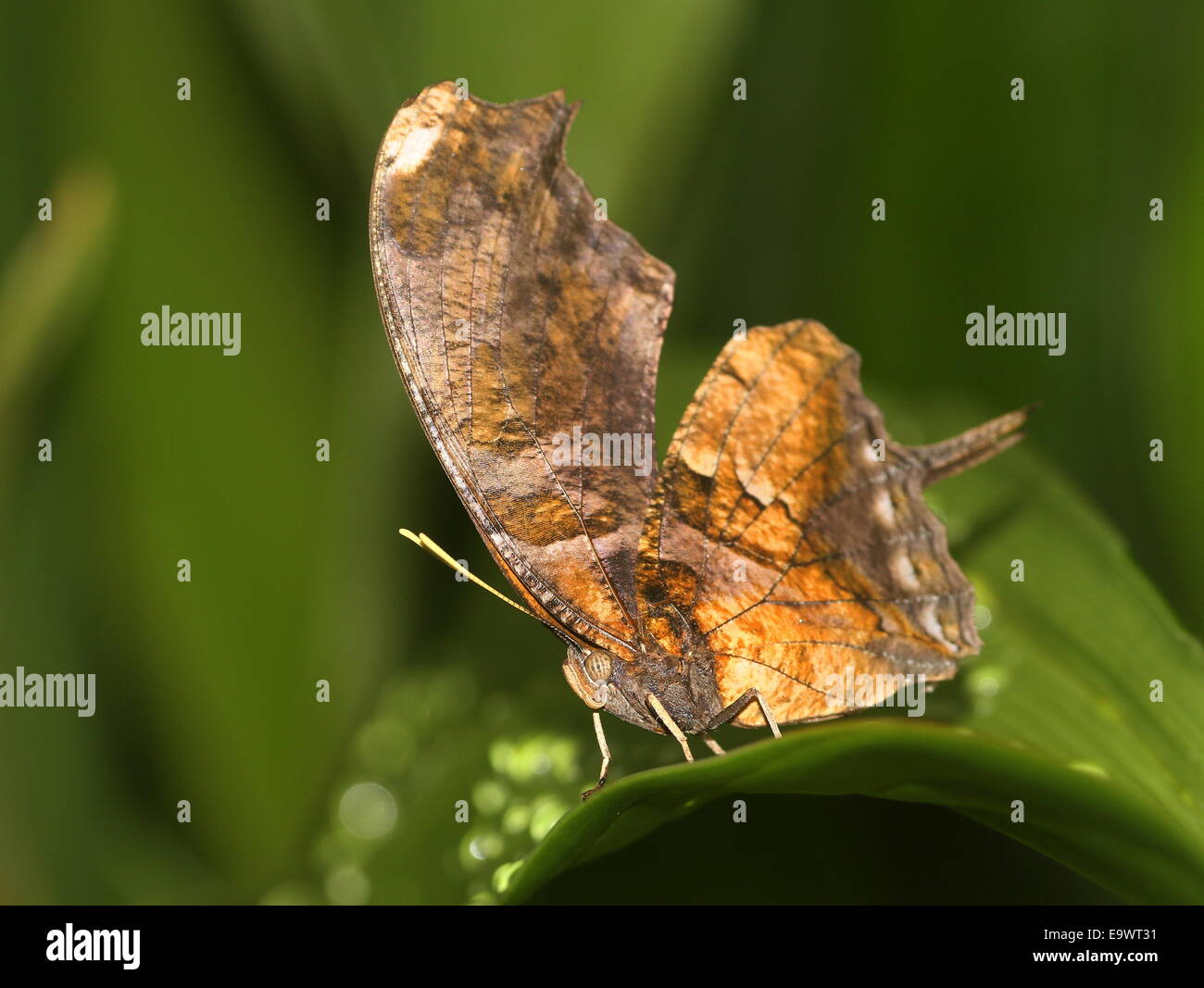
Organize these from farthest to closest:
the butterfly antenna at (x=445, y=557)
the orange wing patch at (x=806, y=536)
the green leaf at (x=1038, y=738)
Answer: the orange wing patch at (x=806, y=536) → the butterfly antenna at (x=445, y=557) → the green leaf at (x=1038, y=738)

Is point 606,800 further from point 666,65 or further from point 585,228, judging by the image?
point 666,65

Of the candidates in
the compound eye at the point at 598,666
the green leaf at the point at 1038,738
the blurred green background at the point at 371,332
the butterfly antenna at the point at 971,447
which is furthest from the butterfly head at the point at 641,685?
the butterfly antenna at the point at 971,447

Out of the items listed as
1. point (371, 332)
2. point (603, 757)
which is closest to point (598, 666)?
point (603, 757)

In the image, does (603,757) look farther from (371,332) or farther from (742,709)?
(371,332)

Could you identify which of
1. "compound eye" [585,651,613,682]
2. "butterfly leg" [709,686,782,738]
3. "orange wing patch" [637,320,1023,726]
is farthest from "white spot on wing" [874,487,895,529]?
"compound eye" [585,651,613,682]

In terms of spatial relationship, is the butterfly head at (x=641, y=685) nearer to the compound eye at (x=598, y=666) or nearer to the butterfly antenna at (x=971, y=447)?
the compound eye at (x=598, y=666)

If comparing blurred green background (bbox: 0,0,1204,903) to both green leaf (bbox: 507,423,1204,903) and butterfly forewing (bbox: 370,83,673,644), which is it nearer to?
green leaf (bbox: 507,423,1204,903)
